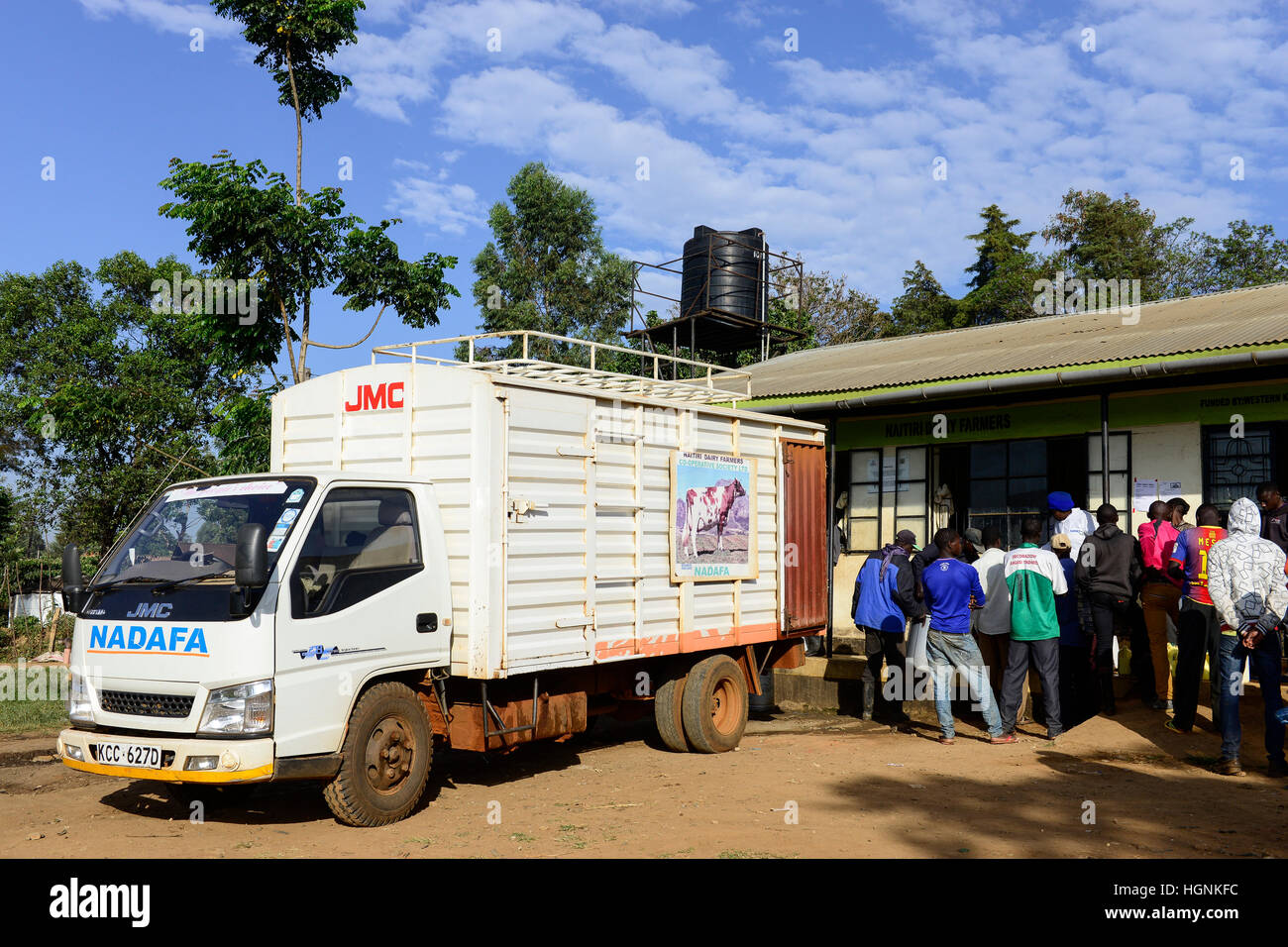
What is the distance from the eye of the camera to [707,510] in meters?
9.31

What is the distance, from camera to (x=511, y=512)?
718 centimetres

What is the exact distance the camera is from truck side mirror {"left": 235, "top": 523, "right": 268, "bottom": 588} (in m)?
5.78

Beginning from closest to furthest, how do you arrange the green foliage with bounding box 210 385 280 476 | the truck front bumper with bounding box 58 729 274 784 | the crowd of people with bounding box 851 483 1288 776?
1. the truck front bumper with bounding box 58 729 274 784
2. the crowd of people with bounding box 851 483 1288 776
3. the green foliage with bounding box 210 385 280 476

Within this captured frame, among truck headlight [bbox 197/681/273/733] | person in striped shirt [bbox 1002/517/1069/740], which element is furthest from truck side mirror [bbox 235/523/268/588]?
person in striped shirt [bbox 1002/517/1069/740]

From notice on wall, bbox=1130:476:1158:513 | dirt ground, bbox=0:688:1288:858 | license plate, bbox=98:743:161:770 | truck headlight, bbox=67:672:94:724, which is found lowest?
dirt ground, bbox=0:688:1288:858

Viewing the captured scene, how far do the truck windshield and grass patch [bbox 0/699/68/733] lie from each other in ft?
18.1

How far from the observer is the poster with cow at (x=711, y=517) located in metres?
8.94

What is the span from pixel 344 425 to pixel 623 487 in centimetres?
225

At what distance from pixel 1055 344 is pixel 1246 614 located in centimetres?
617

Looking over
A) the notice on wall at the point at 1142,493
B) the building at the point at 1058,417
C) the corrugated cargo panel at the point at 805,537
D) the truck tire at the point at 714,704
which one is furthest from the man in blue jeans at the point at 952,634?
the notice on wall at the point at 1142,493

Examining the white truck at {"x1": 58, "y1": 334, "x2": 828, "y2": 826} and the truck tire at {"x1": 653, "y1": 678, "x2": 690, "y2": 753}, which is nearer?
the white truck at {"x1": 58, "y1": 334, "x2": 828, "y2": 826}

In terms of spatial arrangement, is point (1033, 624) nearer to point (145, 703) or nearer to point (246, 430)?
point (145, 703)

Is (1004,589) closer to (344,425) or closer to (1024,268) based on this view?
(344,425)

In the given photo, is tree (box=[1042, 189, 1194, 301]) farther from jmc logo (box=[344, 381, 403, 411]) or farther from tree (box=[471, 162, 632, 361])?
jmc logo (box=[344, 381, 403, 411])
